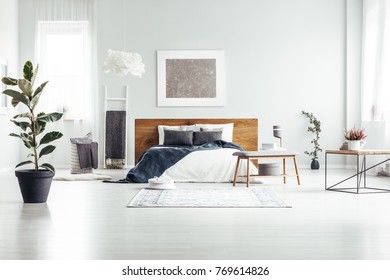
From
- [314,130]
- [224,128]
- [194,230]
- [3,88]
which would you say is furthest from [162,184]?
[314,130]

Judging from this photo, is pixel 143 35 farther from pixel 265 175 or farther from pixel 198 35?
pixel 265 175

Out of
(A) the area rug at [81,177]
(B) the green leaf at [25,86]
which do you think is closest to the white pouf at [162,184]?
(A) the area rug at [81,177]

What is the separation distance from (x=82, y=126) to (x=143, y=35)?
1.89 m

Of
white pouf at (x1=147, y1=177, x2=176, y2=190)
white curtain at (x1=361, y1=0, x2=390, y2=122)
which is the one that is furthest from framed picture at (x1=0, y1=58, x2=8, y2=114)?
white curtain at (x1=361, y1=0, x2=390, y2=122)

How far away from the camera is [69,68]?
9.51m

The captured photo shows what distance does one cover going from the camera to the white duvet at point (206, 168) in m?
7.11

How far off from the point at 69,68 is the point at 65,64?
98mm

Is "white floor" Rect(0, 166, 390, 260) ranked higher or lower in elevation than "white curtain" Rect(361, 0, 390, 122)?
lower

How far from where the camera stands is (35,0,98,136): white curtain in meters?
9.42

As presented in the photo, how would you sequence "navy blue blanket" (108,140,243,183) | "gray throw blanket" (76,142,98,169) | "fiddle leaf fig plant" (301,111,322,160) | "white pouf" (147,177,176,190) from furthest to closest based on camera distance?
"fiddle leaf fig plant" (301,111,322,160) < "gray throw blanket" (76,142,98,169) < "navy blue blanket" (108,140,243,183) < "white pouf" (147,177,176,190)

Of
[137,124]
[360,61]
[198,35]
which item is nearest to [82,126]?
[137,124]

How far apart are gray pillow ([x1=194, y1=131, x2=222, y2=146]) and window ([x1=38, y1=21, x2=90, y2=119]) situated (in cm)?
218

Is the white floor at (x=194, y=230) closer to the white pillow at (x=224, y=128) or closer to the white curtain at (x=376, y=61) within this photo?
the white curtain at (x=376, y=61)

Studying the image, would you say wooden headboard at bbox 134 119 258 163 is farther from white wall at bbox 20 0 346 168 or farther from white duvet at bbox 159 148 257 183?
white duvet at bbox 159 148 257 183
